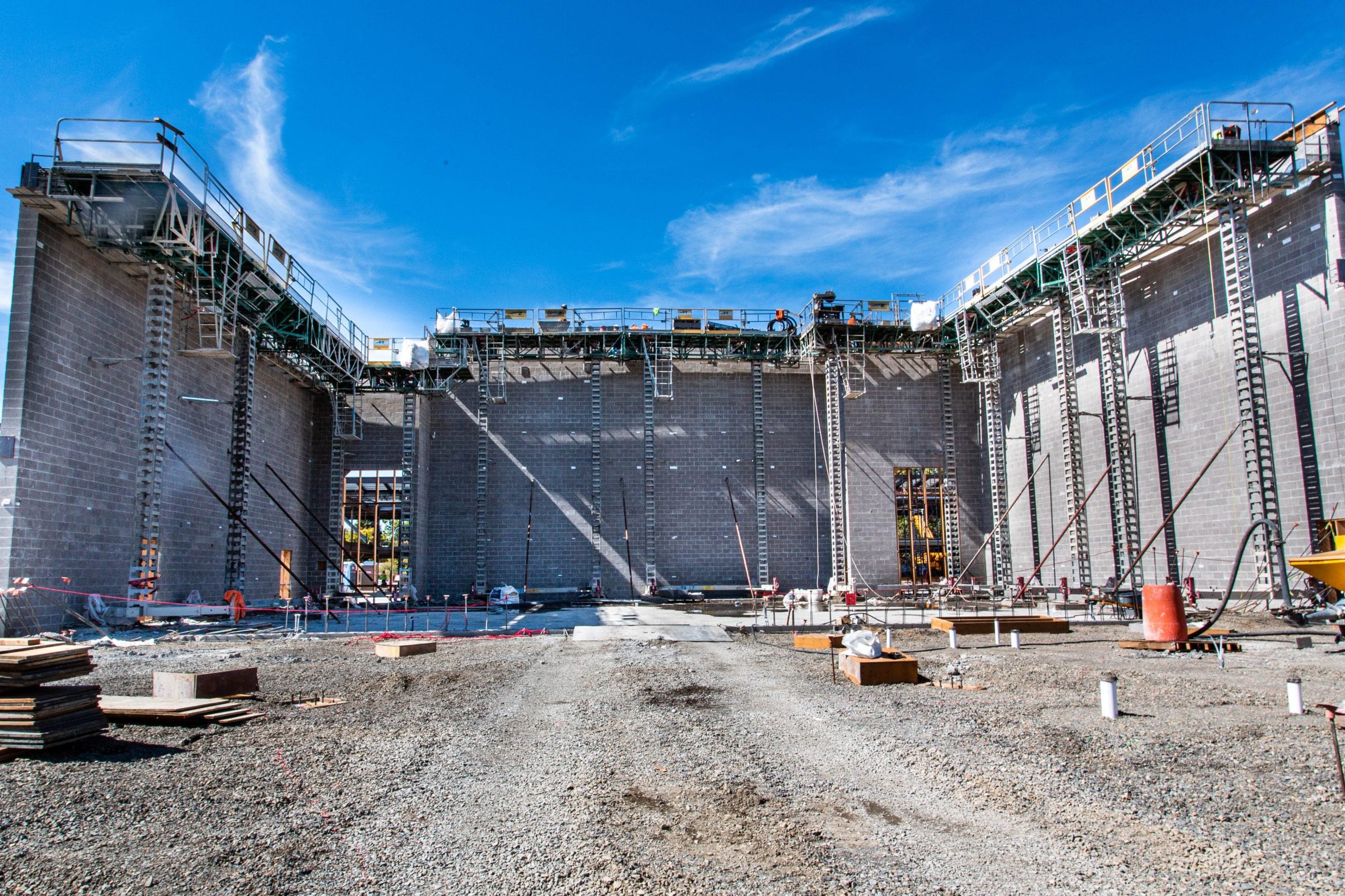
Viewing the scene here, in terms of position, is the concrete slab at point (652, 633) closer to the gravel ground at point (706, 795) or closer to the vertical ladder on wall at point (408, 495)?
the gravel ground at point (706, 795)

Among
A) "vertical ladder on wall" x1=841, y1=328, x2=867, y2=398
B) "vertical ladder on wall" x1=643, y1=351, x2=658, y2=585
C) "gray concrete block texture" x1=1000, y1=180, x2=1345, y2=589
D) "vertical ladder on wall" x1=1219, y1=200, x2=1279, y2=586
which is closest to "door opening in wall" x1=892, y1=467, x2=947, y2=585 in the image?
"vertical ladder on wall" x1=841, y1=328, x2=867, y2=398

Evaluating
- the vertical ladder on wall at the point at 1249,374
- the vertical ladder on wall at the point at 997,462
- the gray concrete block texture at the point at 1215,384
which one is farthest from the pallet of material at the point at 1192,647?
the vertical ladder on wall at the point at 997,462

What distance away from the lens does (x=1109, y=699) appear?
28.3ft

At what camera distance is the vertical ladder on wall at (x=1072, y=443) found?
2473cm

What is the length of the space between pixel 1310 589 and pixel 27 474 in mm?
28922

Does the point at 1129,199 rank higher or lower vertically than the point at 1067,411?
higher

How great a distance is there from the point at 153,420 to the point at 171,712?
14.2 m

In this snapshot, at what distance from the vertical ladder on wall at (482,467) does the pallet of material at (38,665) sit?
71.5ft

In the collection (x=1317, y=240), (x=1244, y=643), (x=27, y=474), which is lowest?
(x=1244, y=643)

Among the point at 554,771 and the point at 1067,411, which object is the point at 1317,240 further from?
the point at 554,771

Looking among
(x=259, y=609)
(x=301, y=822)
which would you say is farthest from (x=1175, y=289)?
(x=259, y=609)

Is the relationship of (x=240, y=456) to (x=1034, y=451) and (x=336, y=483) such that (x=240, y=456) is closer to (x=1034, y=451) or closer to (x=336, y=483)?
(x=336, y=483)

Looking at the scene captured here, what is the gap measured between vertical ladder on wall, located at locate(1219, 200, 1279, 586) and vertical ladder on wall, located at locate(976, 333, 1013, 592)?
32.7ft

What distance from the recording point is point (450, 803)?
5.96 meters
